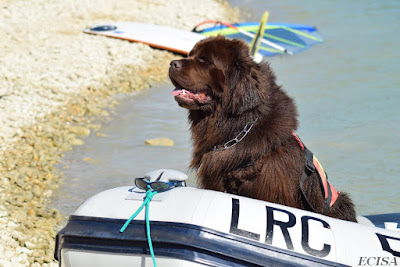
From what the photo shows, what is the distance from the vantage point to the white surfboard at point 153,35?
11.5m

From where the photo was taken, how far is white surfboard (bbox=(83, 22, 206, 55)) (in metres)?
11.5

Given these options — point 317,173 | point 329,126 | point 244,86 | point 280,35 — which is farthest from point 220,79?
point 280,35

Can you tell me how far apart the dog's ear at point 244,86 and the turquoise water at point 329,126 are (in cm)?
251

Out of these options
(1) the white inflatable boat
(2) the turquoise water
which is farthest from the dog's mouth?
(2) the turquoise water

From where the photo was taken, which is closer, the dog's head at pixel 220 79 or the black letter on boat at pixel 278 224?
the black letter on boat at pixel 278 224

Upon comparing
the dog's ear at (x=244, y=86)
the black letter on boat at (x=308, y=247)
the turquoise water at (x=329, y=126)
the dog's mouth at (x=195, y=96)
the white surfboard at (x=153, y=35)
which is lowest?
the turquoise water at (x=329, y=126)

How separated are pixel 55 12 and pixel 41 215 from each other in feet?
27.3

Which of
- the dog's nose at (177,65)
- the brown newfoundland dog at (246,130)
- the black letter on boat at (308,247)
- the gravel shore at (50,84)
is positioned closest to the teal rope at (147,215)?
the black letter on boat at (308,247)

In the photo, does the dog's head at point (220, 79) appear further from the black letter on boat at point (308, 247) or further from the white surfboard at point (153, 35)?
the white surfboard at point (153, 35)

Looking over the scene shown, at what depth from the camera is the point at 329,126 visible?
27.9ft

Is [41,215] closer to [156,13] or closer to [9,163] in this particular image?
[9,163]

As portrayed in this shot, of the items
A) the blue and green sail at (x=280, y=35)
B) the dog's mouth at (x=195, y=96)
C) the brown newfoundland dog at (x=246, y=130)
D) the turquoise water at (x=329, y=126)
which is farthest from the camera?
the blue and green sail at (x=280, y=35)

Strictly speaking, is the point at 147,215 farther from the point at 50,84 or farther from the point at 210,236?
the point at 50,84

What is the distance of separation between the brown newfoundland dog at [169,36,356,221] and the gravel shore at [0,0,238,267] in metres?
1.61
